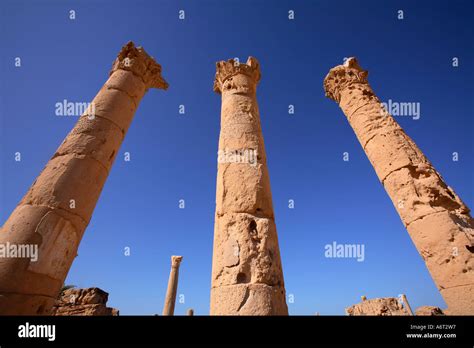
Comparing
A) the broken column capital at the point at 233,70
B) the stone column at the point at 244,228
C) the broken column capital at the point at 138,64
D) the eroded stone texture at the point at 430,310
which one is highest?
the broken column capital at the point at 138,64

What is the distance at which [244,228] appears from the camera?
170 inches

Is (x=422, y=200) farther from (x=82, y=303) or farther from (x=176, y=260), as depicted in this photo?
(x=176, y=260)

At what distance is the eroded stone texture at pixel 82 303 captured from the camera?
888cm

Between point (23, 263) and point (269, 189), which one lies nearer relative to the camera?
point (23, 263)

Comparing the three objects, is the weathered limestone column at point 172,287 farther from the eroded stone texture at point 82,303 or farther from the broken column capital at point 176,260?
the eroded stone texture at point 82,303

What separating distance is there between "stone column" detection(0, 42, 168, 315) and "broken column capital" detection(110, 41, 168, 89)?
887 mm

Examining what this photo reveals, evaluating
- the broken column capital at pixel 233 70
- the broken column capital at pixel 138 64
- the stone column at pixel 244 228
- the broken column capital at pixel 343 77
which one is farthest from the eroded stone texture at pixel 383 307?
the broken column capital at pixel 138 64

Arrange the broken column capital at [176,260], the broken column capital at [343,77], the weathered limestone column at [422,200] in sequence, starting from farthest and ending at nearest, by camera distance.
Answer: the broken column capital at [176,260] → the broken column capital at [343,77] → the weathered limestone column at [422,200]

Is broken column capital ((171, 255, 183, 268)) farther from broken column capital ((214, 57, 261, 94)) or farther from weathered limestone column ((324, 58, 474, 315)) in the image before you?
weathered limestone column ((324, 58, 474, 315))

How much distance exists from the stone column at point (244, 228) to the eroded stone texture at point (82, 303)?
23.9 ft
